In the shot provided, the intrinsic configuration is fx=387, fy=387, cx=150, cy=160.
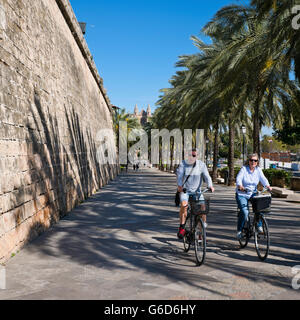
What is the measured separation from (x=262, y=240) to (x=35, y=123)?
197 inches

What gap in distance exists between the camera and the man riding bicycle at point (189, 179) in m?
6.34

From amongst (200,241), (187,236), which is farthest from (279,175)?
(200,241)


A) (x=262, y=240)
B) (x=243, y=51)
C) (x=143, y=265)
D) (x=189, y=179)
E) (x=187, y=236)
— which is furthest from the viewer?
(x=243, y=51)

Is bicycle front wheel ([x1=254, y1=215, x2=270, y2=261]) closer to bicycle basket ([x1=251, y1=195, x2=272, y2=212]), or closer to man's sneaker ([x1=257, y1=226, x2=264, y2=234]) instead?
man's sneaker ([x1=257, y1=226, x2=264, y2=234])

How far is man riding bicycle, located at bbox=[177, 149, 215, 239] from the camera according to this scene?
20.8 feet

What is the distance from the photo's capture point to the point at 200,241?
564 centimetres

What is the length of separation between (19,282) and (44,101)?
5346 mm

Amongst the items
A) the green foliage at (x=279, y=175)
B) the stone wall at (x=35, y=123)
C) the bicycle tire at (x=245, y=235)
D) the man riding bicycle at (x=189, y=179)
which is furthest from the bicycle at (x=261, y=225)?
the green foliage at (x=279, y=175)

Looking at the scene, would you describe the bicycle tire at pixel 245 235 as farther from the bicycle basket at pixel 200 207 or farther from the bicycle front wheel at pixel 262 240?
the bicycle basket at pixel 200 207

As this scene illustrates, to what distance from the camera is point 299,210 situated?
38.8 ft

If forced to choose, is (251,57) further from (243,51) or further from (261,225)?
(261,225)

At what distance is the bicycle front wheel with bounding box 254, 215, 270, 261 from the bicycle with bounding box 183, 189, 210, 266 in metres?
0.89

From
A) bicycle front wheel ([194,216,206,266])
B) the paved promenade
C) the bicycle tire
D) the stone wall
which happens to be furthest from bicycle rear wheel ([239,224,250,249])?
the stone wall
